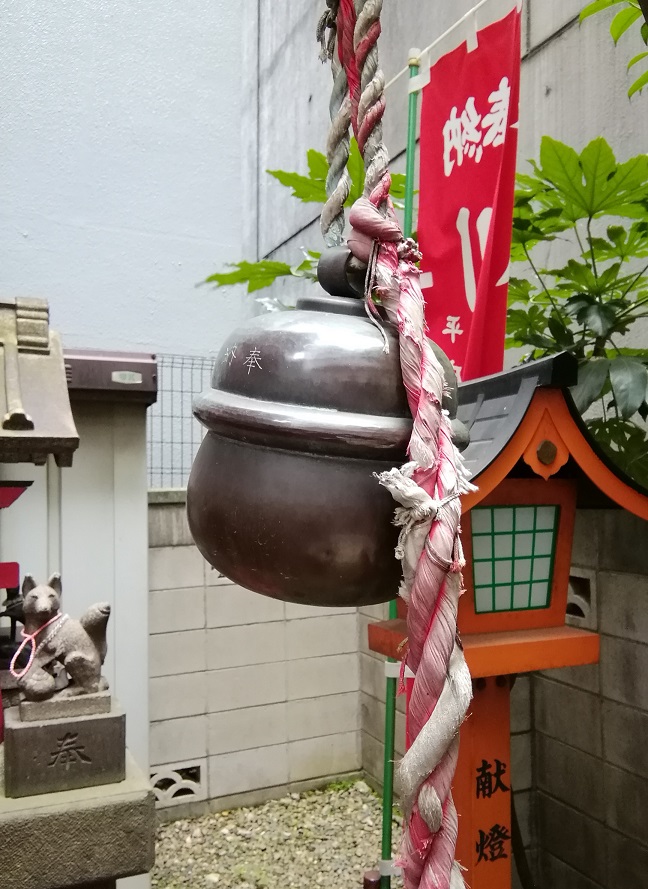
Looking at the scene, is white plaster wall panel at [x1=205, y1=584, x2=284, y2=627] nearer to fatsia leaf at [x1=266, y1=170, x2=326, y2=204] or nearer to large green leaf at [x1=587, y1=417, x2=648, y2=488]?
large green leaf at [x1=587, y1=417, x2=648, y2=488]

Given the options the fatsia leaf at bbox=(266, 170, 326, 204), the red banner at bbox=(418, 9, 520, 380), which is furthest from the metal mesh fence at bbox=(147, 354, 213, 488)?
the fatsia leaf at bbox=(266, 170, 326, 204)

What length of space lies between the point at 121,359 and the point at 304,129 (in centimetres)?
349

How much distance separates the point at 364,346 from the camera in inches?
21.6

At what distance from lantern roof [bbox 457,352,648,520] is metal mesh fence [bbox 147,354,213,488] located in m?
3.63

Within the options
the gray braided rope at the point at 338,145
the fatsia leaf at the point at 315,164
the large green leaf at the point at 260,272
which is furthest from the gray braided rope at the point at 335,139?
the large green leaf at the point at 260,272

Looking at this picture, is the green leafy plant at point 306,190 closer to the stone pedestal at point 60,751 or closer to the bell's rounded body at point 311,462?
the bell's rounded body at point 311,462

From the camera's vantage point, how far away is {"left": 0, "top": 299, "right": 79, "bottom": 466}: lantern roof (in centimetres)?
200

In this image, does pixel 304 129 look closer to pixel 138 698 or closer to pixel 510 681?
pixel 138 698

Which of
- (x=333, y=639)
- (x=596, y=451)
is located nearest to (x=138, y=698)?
(x=333, y=639)

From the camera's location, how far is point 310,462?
0.53 metres

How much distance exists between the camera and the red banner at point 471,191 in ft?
6.35

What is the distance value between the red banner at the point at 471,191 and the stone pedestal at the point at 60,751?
161cm

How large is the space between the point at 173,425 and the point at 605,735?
3.59 m

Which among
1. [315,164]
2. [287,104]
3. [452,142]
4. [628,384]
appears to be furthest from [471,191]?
[287,104]
